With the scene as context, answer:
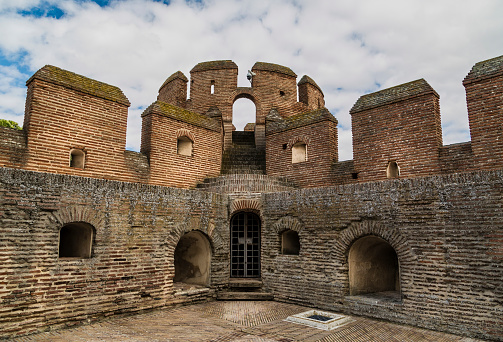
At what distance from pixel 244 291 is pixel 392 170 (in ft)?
18.3

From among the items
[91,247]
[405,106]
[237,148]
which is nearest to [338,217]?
[405,106]

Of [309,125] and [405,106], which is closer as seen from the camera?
[405,106]

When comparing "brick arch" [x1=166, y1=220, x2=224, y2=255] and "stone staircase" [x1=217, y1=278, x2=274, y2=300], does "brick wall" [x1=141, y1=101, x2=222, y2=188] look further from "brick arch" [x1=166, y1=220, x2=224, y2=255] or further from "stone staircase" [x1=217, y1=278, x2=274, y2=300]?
"stone staircase" [x1=217, y1=278, x2=274, y2=300]

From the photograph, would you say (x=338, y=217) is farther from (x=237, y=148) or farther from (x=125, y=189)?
(x=237, y=148)

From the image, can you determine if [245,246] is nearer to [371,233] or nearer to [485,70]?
[371,233]

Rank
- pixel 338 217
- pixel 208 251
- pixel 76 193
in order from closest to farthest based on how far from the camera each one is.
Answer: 1. pixel 76 193
2. pixel 338 217
3. pixel 208 251

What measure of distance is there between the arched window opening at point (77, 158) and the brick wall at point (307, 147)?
6.28 m

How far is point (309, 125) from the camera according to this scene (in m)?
12.6

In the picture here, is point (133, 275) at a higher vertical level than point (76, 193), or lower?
lower

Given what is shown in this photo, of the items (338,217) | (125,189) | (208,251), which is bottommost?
(208,251)

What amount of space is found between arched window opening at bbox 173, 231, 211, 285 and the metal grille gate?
1053 mm

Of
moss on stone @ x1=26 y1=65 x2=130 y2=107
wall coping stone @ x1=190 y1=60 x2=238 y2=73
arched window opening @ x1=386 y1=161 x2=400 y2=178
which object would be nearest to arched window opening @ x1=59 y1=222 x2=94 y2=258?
moss on stone @ x1=26 y1=65 x2=130 y2=107

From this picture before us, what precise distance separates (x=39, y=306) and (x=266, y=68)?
13.1 meters

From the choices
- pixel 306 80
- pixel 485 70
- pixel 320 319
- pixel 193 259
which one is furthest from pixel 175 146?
pixel 485 70
